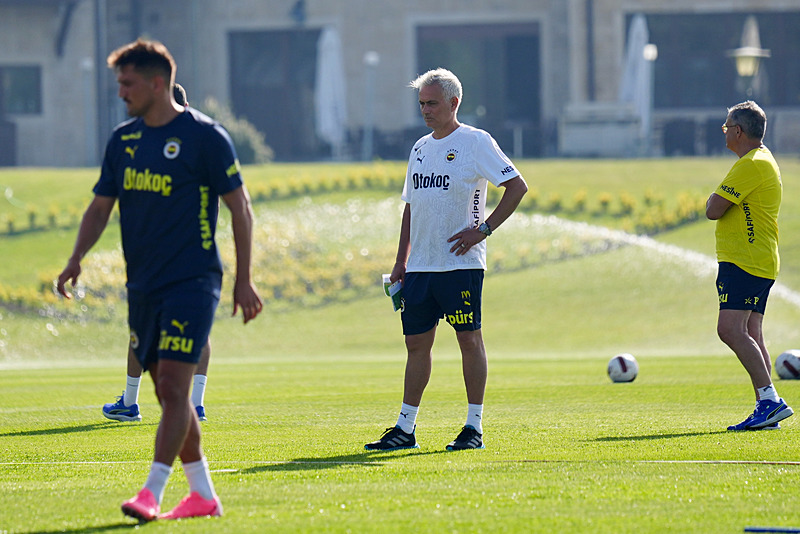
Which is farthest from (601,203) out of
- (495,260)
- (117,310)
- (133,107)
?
(133,107)

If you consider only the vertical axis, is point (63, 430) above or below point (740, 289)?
below

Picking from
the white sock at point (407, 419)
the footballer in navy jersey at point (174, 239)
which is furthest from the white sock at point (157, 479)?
the white sock at point (407, 419)

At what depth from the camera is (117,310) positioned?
23.2 m

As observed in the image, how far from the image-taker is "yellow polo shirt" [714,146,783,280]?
27.4 feet

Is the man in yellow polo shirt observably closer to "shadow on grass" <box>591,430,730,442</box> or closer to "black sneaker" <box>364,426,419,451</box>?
"shadow on grass" <box>591,430,730,442</box>

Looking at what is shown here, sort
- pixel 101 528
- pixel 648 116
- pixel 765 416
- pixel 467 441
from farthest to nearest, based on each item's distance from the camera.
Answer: pixel 648 116
pixel 765 416
pixel 467 441
pixel 101 528

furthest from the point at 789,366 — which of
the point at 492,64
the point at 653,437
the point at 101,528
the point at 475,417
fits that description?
the point at 492,64

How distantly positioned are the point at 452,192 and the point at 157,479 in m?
2.93

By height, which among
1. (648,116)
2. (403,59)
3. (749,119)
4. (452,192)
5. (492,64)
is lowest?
(452,192)

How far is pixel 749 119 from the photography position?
836 centimetres

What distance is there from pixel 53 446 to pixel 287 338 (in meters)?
14.7

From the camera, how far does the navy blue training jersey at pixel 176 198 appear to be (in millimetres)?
5410

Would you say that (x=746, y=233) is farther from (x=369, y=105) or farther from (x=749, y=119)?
(x=369, y=105)

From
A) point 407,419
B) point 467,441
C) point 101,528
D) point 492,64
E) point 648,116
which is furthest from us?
point 492,64
